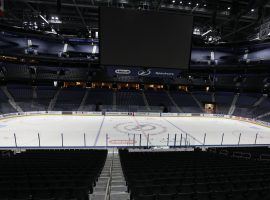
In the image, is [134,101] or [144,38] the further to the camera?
[134,101]

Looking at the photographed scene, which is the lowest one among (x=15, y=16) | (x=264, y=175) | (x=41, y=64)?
(x=264, y=175)

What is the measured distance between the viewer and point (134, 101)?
1428 inches

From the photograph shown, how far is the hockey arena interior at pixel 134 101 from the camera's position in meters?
5.35

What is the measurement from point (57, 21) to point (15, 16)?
490cm

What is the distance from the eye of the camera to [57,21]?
28.0 meters

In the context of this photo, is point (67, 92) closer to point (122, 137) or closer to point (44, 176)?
point (122, 137)

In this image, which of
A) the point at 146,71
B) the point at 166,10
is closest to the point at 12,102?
the point at 146,71

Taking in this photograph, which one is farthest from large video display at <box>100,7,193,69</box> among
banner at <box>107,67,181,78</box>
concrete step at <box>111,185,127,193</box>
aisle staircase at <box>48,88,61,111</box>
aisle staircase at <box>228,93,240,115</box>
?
aisle staircase at <box>228,93,240,115</box>

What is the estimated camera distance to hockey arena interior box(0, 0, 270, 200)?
5.35m

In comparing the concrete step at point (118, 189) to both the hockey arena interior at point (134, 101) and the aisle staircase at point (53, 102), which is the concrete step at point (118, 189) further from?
the aisle staircase at point (53, 102)

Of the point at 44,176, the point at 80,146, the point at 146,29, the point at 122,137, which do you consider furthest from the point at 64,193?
the point at 146,29

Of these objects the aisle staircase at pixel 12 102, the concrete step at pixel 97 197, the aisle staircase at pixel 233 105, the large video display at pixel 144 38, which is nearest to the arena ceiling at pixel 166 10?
the large video display at pixel 144 38

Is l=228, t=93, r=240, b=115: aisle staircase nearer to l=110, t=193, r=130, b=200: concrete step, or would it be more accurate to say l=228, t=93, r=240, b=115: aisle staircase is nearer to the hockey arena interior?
the hockey arena interior

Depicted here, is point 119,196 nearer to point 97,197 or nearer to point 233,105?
point 97,197
